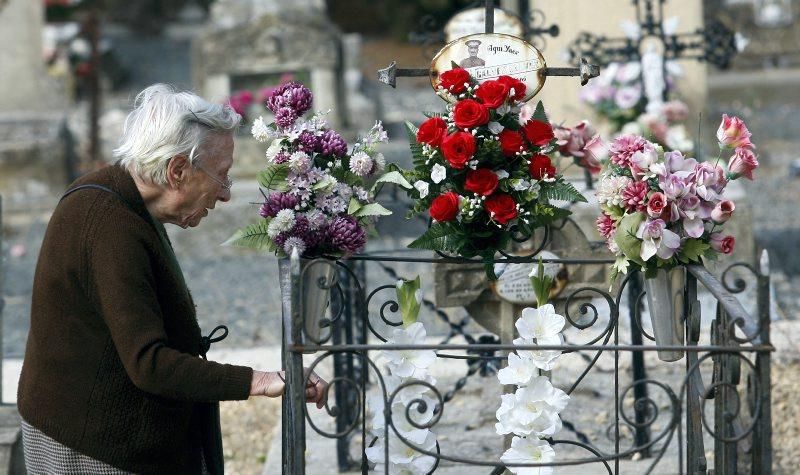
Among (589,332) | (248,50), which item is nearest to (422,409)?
(589,332)

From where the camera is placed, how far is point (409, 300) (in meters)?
3.08

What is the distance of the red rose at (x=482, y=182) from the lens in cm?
295

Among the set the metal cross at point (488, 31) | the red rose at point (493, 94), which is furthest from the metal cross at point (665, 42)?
the red rose at point (493, 94)

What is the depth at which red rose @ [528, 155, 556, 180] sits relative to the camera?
3.02m

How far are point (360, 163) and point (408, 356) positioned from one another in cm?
49

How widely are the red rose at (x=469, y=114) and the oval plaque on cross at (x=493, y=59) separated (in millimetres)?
195

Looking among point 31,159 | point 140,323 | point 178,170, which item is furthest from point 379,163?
point 31,159

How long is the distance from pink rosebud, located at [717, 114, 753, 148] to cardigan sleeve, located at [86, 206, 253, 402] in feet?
4.23

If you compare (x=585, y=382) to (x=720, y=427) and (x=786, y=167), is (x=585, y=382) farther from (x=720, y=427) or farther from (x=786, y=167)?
(x=786, y=167)

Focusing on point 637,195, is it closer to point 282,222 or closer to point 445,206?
point 445,206

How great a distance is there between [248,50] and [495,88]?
7.34 meters

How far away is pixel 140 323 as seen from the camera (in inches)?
102

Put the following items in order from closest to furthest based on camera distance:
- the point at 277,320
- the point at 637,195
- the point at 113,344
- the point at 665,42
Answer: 1. the point at 113,344
2. the point at 637,195
3. the point at 665,42
4. the point at 277,320

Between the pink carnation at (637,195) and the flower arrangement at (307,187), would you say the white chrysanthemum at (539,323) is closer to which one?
the pink carnation at (637,195)
